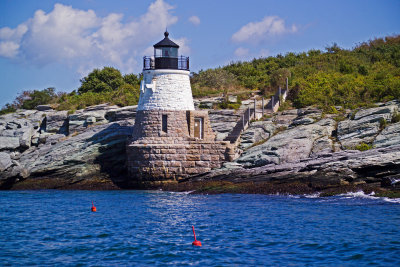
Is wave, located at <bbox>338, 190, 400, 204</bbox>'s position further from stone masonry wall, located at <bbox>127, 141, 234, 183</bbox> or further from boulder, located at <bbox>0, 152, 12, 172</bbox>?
boulder, located at <bbox>0, 152, 12, 172</bbox>

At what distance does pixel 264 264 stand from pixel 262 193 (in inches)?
496

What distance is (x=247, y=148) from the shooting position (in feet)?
102

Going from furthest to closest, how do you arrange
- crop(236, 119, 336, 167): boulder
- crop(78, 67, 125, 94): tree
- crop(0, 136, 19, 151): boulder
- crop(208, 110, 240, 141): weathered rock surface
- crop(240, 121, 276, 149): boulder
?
1. crop(78, 67, 125, 94): tree
2. crop(0, 136, 19, 151): boulder
3. crop(208, 110, 240, 141): weathered rock surface
4. crop(240, 121, 276, 149): boulder
5. crop(236, 119, 336, 167): boulder

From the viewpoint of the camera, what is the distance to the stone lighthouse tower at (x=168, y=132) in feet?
98.4

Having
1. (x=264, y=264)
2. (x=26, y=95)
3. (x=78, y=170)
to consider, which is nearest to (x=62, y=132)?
(x=78, y=170)

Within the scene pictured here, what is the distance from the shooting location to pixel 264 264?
528 inches

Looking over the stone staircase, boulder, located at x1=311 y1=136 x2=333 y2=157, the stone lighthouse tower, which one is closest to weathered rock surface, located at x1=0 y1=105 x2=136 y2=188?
the stone lighthouse tower

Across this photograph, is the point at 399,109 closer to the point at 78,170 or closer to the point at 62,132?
the point at 78,170

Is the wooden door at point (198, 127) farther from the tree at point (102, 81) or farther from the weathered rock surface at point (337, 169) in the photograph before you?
the tree at point (102, 81)

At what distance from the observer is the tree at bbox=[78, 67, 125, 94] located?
4984 centimetres

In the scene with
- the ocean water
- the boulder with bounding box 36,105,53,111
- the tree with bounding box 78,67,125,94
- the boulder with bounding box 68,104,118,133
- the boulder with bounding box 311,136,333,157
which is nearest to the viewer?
the ocean water

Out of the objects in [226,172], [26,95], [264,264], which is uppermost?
[26,95]

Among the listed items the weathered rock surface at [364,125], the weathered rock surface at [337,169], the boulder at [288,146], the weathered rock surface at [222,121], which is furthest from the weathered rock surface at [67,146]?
the weathered rock surface at [364,125]

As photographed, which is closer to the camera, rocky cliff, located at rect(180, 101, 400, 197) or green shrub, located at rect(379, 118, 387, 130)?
rocky cliff, located at rect(180, 101, 400, 197)
